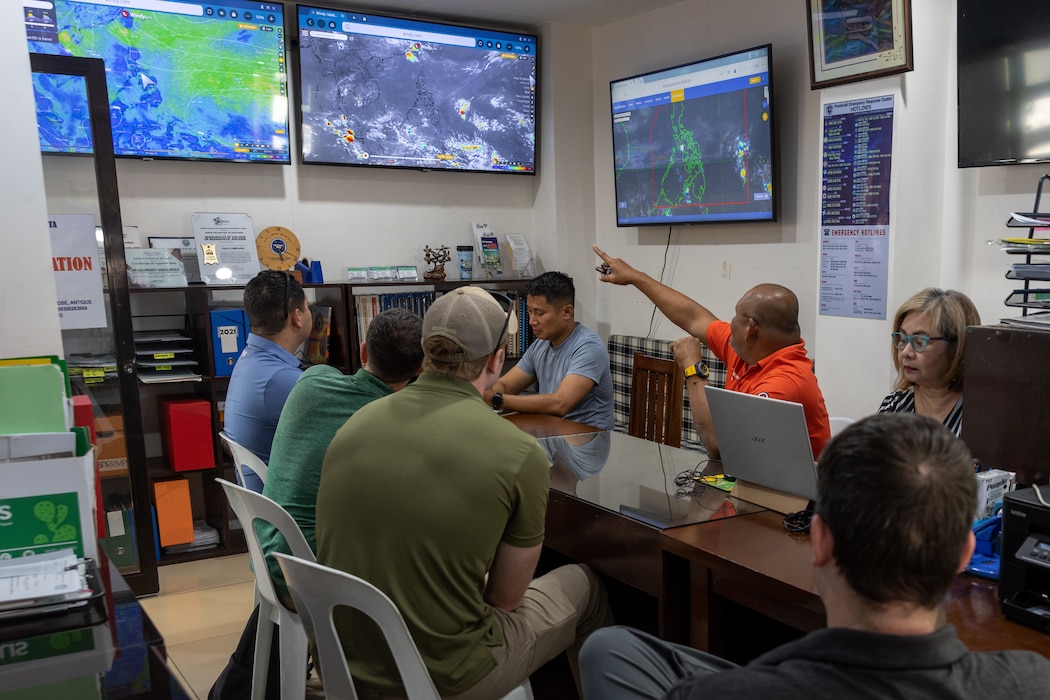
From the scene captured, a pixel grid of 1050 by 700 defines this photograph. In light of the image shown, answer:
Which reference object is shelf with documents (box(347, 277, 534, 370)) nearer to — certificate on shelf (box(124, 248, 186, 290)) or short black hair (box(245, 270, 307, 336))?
certificate on shelf (box(124, 248, 186, 290))

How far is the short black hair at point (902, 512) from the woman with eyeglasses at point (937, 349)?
5.26ft

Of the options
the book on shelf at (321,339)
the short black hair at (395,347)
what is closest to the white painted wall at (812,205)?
the book on shelf at (321,339)

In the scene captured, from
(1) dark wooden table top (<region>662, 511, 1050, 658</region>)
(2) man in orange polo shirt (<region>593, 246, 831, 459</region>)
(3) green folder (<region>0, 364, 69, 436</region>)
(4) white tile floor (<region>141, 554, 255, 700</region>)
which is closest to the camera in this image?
(1) dark wooden table top (<region>662, 511, 1050, 658</region>)

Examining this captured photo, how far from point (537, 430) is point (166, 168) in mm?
2537

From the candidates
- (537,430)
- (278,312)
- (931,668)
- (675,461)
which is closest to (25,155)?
(278,312)

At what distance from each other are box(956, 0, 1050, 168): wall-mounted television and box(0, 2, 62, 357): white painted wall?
321cm

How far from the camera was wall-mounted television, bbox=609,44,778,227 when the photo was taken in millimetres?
4281

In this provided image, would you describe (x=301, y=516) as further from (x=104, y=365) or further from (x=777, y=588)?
(x=104, y=365)

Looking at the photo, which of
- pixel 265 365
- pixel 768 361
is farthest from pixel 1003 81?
pixel 265 365

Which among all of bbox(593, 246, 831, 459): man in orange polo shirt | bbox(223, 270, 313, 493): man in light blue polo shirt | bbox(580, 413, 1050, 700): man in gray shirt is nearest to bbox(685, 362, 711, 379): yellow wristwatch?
bbox(593, 246, 831, 459): man in orange polo shirt

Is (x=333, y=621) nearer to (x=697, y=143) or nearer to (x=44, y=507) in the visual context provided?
(x=44, y=507)

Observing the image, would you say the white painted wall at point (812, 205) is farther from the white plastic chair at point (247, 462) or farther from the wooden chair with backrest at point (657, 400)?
the white plastic chair at point (247, 462)

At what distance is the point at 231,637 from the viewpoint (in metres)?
3.50

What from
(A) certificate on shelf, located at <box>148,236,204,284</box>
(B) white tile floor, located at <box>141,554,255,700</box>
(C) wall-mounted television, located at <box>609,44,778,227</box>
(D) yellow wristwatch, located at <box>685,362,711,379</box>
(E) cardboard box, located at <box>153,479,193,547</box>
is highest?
(C) wall-mounted television, located at <box>609,44,778,227</box>
